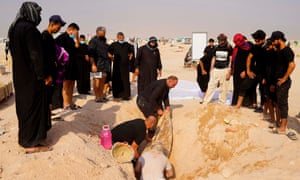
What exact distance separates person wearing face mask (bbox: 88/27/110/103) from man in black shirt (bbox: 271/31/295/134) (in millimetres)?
3695

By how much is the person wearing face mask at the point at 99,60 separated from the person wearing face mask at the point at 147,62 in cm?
84

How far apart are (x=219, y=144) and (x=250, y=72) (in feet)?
5.33

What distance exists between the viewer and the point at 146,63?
6.39 meters

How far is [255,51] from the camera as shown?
5402 millimetres

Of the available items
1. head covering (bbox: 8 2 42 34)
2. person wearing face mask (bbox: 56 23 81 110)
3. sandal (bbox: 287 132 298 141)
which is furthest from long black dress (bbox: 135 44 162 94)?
head covering (bbox: 8 2 42 34)

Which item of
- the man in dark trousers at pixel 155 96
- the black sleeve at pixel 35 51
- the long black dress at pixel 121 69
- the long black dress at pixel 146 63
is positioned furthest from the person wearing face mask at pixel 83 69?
the black sleeve at pixel 35 51

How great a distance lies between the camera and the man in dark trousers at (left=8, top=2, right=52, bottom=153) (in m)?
3.04

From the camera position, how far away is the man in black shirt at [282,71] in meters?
4.21

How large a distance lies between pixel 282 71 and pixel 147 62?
2.89 m

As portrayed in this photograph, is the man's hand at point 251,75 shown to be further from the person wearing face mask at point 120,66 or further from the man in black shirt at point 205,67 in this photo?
the person wearing face mask at point 120,66

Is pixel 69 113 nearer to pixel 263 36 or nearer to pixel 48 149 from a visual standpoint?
pixel 48 149

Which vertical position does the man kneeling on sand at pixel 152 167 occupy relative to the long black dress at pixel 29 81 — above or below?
below

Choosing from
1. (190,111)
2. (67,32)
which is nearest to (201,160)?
(190,111)

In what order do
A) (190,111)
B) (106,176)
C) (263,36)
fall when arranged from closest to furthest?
(106,176) → (263,36) → (190,111)
